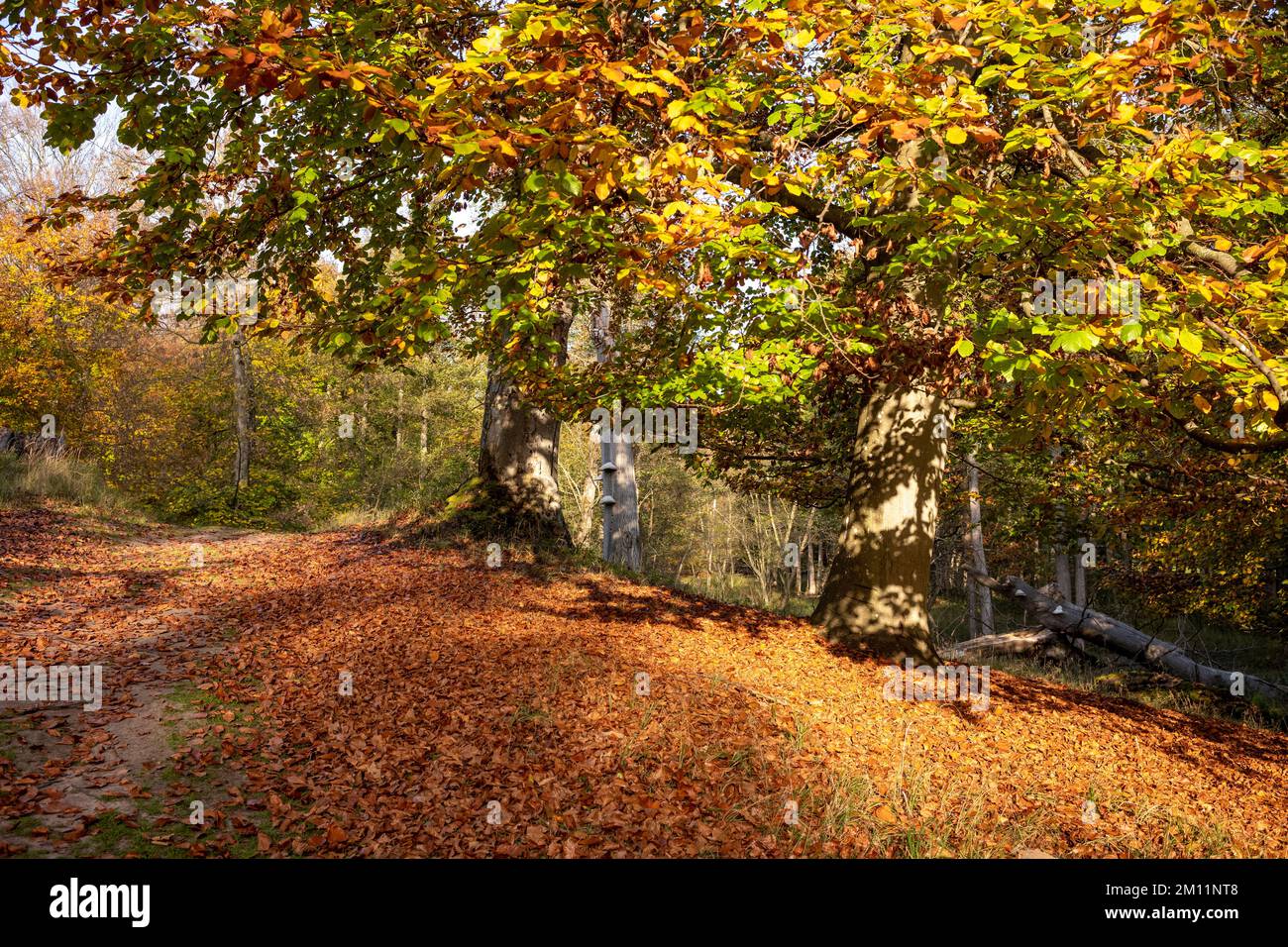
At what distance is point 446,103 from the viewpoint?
369cm

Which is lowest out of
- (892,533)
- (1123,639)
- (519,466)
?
(1123,639)

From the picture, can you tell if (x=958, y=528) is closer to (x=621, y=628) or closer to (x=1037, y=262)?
(x=621, y=628)

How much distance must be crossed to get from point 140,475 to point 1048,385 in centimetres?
2649

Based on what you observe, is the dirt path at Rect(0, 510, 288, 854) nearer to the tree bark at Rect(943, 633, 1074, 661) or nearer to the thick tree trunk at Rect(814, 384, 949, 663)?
the thick tree trunk at Rect(814, 384, 949, 663)

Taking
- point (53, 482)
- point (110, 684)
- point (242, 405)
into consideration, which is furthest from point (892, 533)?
point (242, 405)

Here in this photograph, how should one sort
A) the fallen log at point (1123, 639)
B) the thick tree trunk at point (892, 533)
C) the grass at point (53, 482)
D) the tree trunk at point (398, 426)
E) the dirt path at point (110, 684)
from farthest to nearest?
1. the tree trunk at point (398, 426)
2. the grass at point (53, 482)
3. the fallen log at point (1123, 639)
4. the thick tree trunk at point (892, 533)
5. the dirt path at point (110, 684)

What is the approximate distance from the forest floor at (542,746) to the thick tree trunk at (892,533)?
71cm

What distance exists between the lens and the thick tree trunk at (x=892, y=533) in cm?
854

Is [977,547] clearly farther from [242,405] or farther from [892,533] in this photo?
[242,405]

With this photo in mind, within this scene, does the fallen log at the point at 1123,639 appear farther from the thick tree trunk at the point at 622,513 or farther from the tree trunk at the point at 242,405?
A: the tree trunk at the point at 242,405

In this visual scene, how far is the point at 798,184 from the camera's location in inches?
200

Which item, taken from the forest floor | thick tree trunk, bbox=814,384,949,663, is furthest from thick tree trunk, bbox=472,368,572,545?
thick tree trunk, bbox=814,384,949,663

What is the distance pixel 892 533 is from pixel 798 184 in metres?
4.84

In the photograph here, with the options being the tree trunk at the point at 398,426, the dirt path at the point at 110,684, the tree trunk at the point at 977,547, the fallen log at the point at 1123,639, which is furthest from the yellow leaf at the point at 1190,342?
the tree trunk at the point at 398,426
